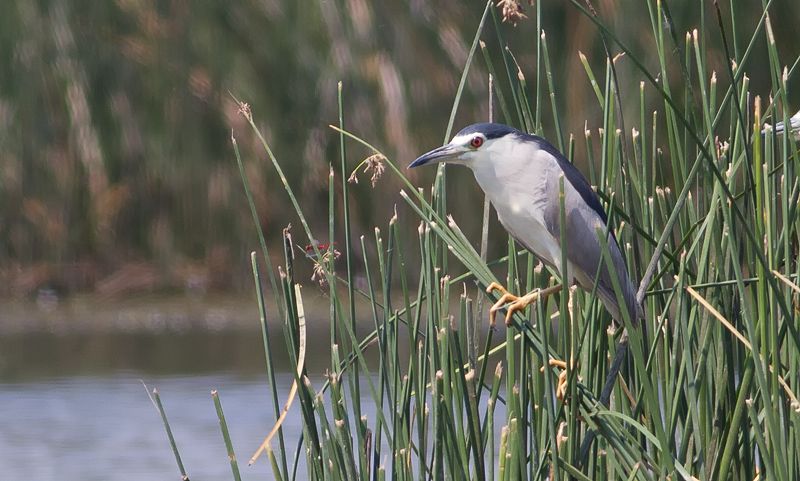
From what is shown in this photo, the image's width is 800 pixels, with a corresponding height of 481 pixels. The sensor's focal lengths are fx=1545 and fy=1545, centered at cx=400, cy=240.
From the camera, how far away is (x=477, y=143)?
2.38 meters

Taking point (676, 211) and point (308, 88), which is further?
point (308, 88)

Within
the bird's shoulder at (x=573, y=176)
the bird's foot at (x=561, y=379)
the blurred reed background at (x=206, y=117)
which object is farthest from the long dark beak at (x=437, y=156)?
the blurred reed background at (x=206, y=117)

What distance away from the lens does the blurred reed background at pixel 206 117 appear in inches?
234

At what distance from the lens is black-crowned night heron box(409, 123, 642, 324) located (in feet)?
7.73

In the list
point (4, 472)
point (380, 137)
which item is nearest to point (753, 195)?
point (4, 472)

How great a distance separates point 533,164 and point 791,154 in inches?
19.1

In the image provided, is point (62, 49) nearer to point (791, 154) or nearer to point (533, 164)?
point (533, 164)

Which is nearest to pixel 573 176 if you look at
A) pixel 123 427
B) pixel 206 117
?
pixel 123 427

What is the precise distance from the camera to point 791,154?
2.05m

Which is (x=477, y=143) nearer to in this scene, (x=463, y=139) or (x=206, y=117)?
(x=463, y=139)

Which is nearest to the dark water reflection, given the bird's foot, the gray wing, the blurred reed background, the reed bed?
the blurred reed background

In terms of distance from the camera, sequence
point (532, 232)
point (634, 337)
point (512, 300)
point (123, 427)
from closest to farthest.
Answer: point (634, 337) → point (512, 300) → point (532, 232) → point (123, 427)

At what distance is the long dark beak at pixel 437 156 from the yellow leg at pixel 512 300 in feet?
0.75

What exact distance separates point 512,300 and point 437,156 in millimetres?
243
